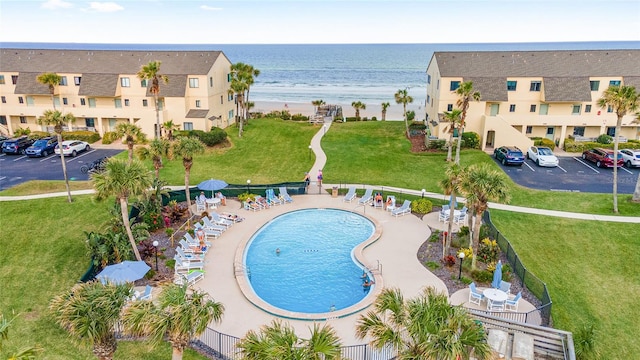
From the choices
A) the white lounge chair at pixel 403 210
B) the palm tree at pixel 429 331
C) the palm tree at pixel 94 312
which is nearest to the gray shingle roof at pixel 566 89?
the white lounge chair at pixel 403 210

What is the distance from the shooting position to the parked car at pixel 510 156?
39344mm

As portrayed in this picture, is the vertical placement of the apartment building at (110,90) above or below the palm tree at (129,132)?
above

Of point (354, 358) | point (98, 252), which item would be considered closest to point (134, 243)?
point (98, 252)

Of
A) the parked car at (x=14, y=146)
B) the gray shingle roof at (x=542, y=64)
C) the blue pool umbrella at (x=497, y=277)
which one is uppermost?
the gray shingle roof at (x=542, y=64)

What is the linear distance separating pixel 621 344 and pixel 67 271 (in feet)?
82.7

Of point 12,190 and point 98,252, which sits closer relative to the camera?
point 98,252

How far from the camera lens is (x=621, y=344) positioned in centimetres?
1777

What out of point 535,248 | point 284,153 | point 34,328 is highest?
point 284,153

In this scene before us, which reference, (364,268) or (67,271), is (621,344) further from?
(67,271)

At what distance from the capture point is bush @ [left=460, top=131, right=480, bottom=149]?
43.2 meters

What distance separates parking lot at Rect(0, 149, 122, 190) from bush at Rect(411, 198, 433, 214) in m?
25.6

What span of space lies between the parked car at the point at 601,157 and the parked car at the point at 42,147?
1954 inches

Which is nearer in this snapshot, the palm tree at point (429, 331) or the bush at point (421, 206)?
the palm tree at point (429, 331)

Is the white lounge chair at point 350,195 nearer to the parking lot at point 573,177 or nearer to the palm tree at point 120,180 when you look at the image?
the parking lot at point 573,177
